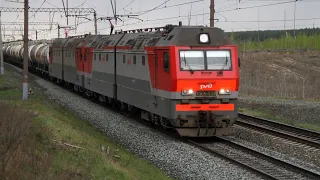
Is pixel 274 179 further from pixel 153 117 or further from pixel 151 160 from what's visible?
pixel 153 117

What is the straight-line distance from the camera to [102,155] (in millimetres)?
11758

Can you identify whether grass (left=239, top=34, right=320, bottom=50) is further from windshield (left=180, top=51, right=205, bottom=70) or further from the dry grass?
windshield (left=180, top=51, right=205, bottom=70)

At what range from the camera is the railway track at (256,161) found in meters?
11.6

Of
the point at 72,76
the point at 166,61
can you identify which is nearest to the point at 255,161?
the point at 166,61

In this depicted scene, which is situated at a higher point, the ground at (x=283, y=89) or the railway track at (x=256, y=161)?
the ground at (x=283, y=89)

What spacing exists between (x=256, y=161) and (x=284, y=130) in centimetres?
584

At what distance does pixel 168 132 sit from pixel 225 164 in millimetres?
4958

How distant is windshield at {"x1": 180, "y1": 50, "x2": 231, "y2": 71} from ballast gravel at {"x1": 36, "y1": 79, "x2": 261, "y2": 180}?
8.10 ft

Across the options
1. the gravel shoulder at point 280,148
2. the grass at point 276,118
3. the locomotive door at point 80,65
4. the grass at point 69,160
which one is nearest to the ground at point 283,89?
the grass at point 276,118

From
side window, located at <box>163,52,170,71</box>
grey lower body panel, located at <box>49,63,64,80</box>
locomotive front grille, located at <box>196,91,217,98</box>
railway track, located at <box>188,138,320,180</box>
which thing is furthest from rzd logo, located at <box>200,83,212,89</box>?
grey lower body panel, located at <box>49,63,64,80</box>

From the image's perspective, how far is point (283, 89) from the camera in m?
36.5

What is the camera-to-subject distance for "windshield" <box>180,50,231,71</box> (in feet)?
50.6

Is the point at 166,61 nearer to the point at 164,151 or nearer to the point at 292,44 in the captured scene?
the point at 164,151

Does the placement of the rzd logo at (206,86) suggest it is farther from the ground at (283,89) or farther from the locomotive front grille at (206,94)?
the ground at (283,89)
